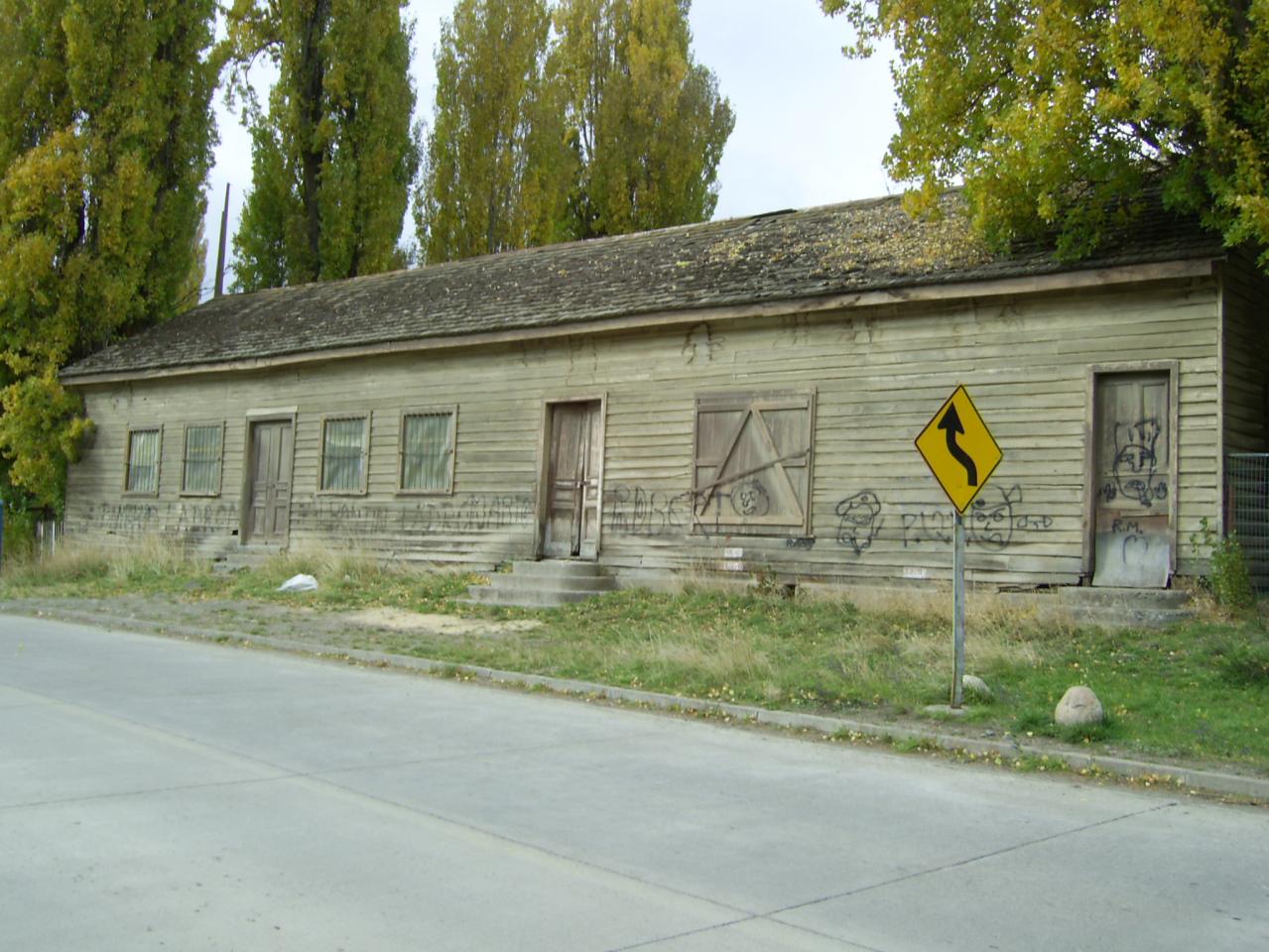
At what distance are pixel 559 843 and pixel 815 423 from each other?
37.8 feet

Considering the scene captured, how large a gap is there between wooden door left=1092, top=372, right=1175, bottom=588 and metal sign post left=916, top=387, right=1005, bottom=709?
195 inches

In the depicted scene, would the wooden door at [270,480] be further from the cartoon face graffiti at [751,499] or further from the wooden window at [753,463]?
the cartoon face graffiti at [751,499]

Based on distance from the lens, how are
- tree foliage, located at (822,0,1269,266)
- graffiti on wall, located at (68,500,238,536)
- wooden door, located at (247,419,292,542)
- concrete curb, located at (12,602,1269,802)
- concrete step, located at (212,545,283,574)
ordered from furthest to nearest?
graffiti on wall, located at (68,500,238,536) < wooden door, located at (247,419,292,542) < concrete step, located at (212,545,283,574) < tree foliage, located at (822,0,1269,266) < concrete curb, located at (12,602,1269,802)

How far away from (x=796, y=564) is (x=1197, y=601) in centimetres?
529

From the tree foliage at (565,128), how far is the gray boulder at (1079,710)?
90.6ft

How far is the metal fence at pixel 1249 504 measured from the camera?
13430 mm

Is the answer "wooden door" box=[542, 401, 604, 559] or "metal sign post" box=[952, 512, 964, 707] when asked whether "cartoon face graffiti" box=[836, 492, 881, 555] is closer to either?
"wooden door" box=[542, 401, 604, 559]

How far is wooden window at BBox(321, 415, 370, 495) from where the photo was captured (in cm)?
2252

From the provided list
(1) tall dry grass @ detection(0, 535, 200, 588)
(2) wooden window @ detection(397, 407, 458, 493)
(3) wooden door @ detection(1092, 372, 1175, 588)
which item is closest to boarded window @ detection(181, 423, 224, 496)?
(1) tall dry grass @ detection(0, 535, 200, 588)

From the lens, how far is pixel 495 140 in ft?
114

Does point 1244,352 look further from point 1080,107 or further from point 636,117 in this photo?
point 636,117

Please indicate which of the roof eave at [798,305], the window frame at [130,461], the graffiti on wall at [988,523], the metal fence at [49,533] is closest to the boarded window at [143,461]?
the window frame at [130,461]

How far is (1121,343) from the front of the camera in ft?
46.4

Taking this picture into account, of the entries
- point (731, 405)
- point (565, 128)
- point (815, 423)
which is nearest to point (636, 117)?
point (565, 128)
